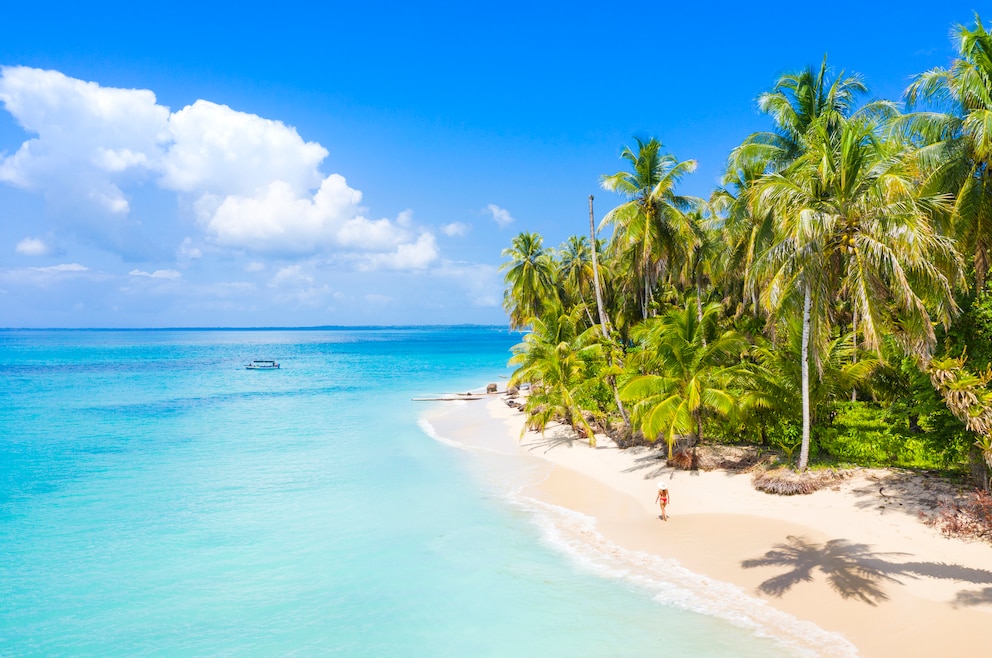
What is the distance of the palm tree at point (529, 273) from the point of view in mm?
42594

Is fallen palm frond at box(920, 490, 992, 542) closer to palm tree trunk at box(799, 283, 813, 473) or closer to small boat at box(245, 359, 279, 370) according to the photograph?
palm tree trunk at box(799, 283, 813, 473)

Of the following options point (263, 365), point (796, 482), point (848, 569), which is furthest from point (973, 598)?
point (263, 365)

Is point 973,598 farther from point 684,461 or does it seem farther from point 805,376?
point 684,461

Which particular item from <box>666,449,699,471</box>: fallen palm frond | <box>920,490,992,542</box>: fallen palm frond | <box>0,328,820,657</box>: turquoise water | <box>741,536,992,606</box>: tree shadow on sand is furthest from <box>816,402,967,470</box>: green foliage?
<box>0,328,820,657</box>: turquoise water

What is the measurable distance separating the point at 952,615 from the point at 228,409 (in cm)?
4224

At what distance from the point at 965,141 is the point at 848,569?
11268 mm

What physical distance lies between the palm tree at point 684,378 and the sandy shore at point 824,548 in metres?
2.00

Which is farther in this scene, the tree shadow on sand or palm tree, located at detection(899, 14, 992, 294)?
palm tree, located at detection(899, 14, 992, 294)

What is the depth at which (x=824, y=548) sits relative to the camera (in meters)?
11.9

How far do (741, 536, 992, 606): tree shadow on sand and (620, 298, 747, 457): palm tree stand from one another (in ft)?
17.3

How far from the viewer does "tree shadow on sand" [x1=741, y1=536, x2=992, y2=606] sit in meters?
10.0

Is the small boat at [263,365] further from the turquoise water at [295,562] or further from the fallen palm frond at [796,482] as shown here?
the fallen palm frond at [796,482]

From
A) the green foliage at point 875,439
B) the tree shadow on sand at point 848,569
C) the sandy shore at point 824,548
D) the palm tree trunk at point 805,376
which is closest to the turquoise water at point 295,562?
the sandy shore at point 824,548

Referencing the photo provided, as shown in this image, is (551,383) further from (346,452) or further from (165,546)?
(165,546)
